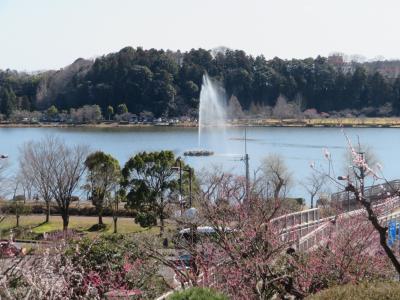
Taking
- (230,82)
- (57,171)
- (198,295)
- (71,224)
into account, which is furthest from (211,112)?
(198,295)

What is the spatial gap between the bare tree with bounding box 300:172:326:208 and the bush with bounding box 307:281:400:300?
919 inches

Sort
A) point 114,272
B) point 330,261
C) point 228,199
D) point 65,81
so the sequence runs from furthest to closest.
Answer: point 65,81
point 228,199
point 114,272
point 330,261

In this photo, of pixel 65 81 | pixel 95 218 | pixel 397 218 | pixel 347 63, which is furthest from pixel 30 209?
pixel 347 63

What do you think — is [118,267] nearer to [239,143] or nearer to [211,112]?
[239,143]

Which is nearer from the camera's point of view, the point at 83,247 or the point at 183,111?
the point at 83,247

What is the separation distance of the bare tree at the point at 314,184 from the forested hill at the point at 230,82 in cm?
4623

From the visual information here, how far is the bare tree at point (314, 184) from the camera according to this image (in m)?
30.2

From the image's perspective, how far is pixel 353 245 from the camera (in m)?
8.66

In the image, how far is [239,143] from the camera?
61188 mm

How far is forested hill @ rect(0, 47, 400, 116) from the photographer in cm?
8175

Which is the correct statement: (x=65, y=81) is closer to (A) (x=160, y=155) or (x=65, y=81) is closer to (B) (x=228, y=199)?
(A) (x=160, y=155)

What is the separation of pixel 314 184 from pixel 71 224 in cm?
1260

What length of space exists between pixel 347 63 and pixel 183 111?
87.3 feet

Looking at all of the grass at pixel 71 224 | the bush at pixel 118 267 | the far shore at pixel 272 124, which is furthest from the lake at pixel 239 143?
the bush at pixel 118 267
